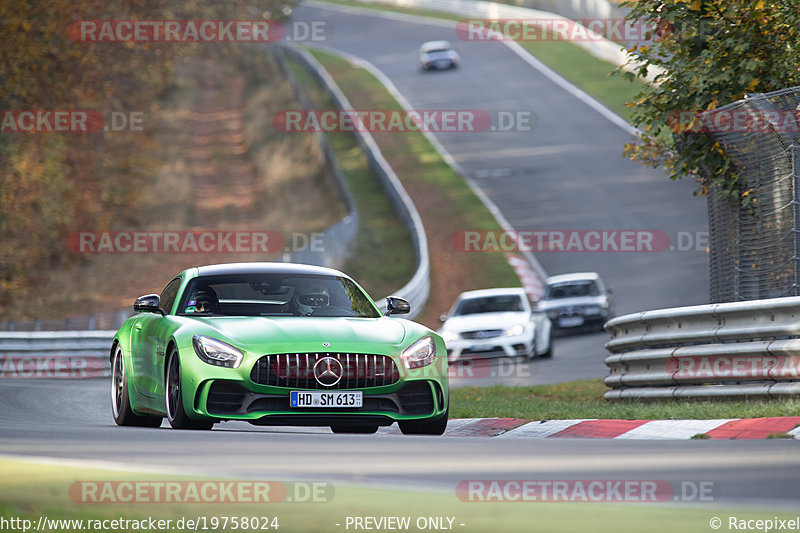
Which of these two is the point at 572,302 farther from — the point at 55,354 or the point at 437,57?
the point at 437,57

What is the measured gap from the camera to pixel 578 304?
28484mm

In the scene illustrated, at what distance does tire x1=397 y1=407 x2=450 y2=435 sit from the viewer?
419 inches

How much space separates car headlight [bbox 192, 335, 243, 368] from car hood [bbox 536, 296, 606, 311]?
18741 millimetres

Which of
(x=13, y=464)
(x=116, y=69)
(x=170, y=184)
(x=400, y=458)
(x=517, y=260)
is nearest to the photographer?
(x=13, y=464)

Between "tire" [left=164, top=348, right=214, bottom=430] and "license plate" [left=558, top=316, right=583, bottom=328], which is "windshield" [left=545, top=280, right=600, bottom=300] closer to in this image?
"license plate" [left=558, top=316, right=583, bottom=328]

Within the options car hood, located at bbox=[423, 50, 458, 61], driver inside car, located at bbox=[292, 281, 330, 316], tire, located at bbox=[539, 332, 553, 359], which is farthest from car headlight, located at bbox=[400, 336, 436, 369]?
car hood, located at bbox=[423, 50, 458, 61]

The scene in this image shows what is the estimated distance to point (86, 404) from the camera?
15.9 m

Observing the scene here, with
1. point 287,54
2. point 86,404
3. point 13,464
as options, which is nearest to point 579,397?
point 86,404

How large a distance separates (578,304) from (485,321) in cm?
487

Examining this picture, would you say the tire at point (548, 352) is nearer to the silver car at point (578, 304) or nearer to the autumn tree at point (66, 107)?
the silver car at point (578, 304)

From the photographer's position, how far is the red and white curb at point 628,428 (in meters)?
9.41

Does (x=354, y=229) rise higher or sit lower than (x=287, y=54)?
lower

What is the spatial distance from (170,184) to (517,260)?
21.0m

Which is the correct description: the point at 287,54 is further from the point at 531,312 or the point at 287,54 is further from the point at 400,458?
the point at 400,458
